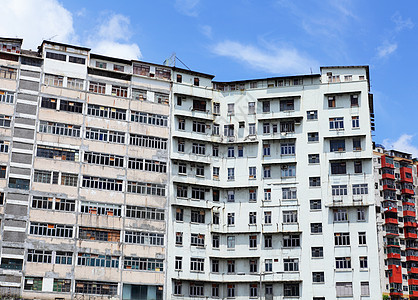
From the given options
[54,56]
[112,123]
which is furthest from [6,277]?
[54,56]

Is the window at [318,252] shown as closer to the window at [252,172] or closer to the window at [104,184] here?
the window at [252,172]

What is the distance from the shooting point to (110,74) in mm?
67250

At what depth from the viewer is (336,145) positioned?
66.9 m

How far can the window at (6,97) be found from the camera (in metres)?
61.6

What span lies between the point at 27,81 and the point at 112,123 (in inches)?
395

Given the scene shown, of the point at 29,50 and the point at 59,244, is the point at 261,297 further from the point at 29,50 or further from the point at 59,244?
the point at 29,50

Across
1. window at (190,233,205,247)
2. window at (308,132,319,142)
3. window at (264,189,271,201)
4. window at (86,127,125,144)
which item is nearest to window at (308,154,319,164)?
window at (308,132,319,142)

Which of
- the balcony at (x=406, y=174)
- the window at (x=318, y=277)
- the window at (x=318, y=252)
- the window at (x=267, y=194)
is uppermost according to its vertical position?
the balcony at (x=406, y=174)

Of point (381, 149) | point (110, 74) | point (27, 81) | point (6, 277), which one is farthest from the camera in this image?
point (381, 149)

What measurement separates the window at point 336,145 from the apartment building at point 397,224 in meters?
36.3

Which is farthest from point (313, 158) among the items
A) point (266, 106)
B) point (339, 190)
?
point (266, 106)

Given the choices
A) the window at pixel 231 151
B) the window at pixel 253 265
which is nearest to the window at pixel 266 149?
the window at pixel 231 151

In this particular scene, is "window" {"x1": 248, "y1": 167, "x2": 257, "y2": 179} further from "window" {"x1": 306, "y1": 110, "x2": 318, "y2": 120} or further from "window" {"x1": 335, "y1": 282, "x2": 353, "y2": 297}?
"window" {"x1": 335, "y1": 282, "x2": 353, "y2": 297}

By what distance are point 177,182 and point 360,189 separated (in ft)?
66.6
